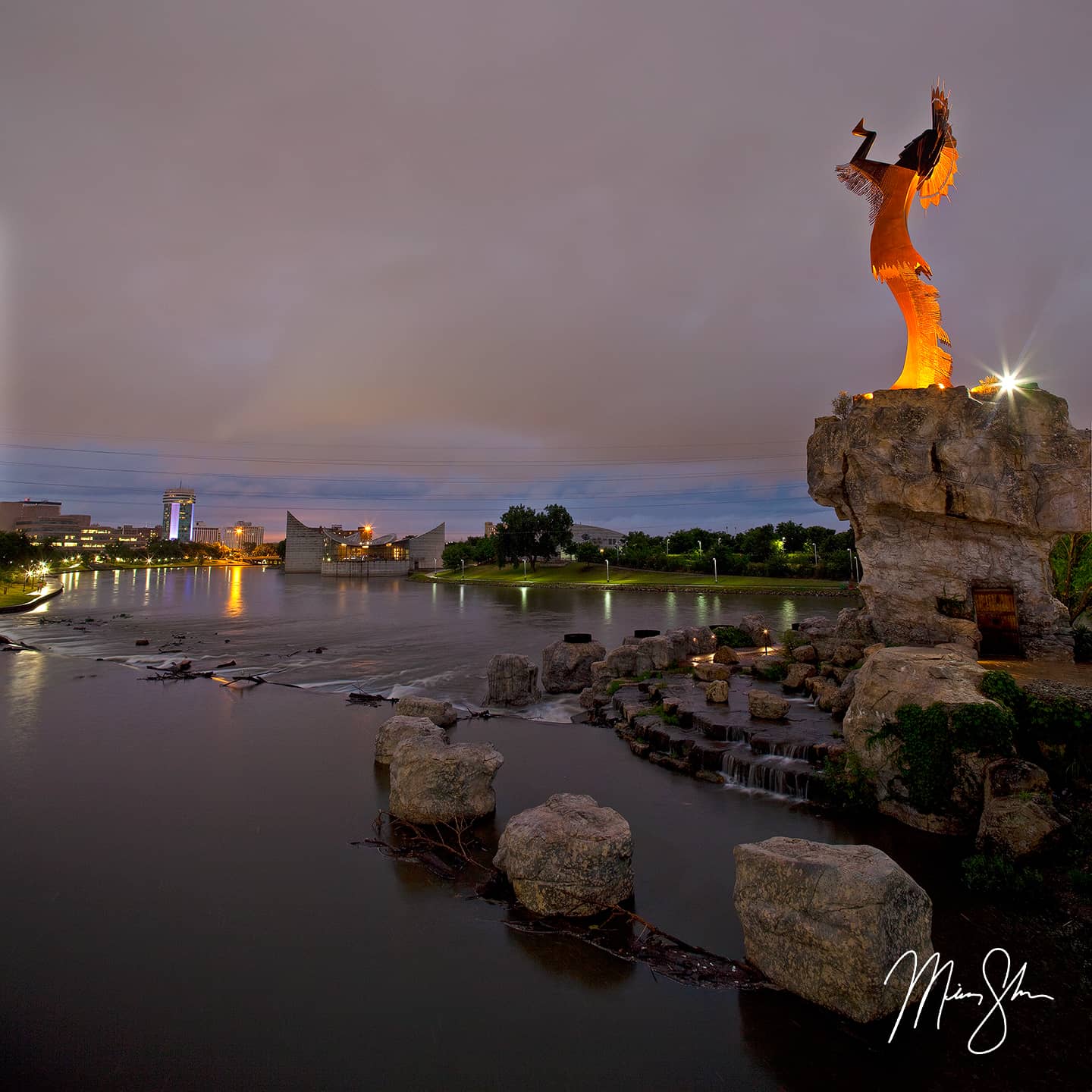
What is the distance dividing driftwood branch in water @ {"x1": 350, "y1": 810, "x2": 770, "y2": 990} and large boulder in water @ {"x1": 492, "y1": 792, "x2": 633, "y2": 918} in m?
0.16

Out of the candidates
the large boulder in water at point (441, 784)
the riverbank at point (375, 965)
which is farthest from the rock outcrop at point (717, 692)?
the large boulder in water at point (441, 784)

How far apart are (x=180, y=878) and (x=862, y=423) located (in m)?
19.4

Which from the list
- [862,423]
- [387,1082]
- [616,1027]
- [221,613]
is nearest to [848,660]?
[862,423]

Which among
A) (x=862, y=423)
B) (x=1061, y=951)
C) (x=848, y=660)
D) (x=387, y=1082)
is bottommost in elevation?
(x=387, y=1082)

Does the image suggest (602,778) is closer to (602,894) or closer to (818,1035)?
(602,894)

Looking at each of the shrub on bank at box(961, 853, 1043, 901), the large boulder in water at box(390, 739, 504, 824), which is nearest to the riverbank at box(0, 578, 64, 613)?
the large boulder in water at box(390, 739, 504, 824)

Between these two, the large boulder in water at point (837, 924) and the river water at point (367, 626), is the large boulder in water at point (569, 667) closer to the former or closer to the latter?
the river water at point (367, 626)

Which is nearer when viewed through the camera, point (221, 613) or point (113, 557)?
point (221, 613)

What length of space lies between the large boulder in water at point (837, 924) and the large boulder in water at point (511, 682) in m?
14.6

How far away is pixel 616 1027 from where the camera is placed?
6242 mm

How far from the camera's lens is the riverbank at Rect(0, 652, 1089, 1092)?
5746mm

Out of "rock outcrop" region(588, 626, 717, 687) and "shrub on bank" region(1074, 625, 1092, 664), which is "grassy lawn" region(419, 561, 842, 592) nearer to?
"rock outcrop" region(588, 626, 717, 687)

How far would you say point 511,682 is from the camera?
21266mm

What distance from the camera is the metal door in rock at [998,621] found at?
16344mm
